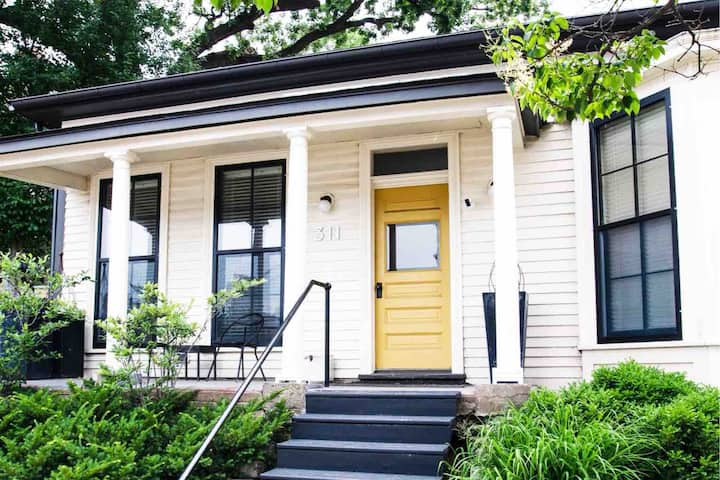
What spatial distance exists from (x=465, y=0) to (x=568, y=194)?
12.5 m

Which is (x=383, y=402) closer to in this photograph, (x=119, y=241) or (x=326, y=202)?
(x=326, y=202)

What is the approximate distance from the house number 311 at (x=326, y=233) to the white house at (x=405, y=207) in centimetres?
3

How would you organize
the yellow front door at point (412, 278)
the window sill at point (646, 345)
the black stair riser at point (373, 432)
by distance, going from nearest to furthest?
the black stair riser at point (373, 432) → the window sill at point (646, 345) → the yellow front door at point (412, 278)

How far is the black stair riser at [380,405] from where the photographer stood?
550cm

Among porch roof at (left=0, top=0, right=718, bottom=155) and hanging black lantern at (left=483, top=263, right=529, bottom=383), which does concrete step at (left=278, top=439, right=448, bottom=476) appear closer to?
hanging black lantern at (left=483, top=263, right=529, bottom=383)

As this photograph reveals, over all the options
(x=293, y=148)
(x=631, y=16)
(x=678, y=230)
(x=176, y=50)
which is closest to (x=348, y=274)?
(x=293, y=148)

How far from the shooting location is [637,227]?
6.36 meters

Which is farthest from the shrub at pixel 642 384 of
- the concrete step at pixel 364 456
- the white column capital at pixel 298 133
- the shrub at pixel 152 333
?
the white column capital at pixel 298 133

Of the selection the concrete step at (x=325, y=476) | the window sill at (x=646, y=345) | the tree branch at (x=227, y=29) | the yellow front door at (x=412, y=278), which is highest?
the tree branch at (x=227, y=29)

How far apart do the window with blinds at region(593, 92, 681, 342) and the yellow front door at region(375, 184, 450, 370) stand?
1.53 metres

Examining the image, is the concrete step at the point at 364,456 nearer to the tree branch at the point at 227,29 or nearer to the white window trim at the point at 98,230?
the white window trim at the point at 98,230

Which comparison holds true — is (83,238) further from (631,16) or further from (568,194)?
(631,16)

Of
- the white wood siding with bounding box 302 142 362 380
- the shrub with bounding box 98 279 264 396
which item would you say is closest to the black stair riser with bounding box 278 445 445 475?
the shrub with bounding box 98 279 264 396

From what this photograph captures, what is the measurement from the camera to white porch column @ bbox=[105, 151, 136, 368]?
7082 millimetres
